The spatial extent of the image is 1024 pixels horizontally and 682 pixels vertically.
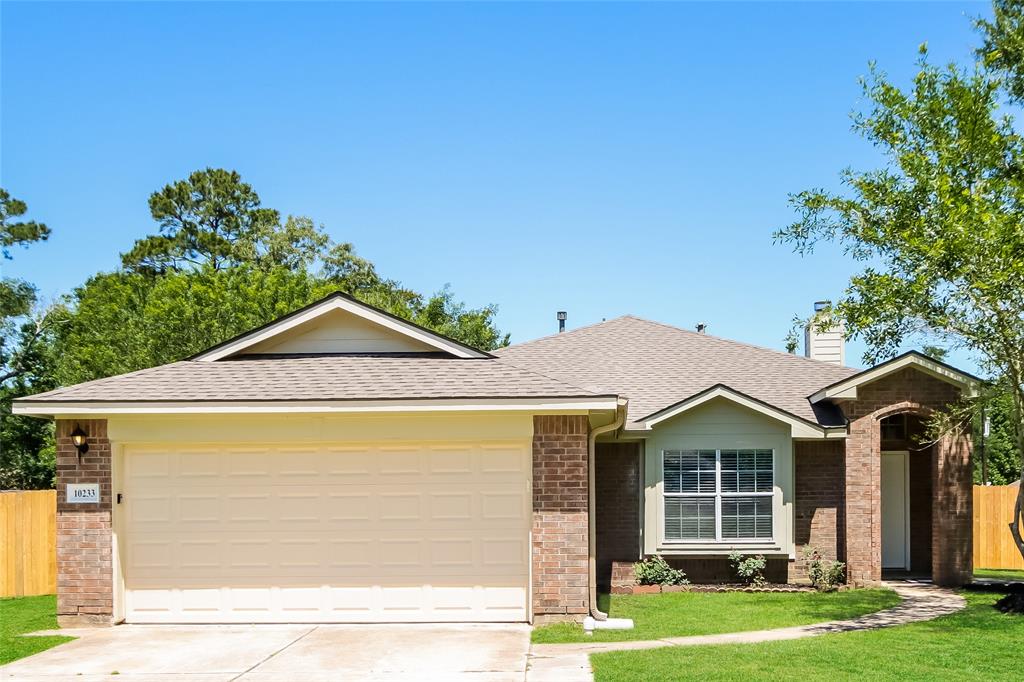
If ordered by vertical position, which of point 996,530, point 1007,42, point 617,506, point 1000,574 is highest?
point 1007,42

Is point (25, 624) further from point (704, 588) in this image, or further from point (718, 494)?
point (718, 494)

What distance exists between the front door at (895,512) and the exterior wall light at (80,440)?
43.8 feet

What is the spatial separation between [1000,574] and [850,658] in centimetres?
1044

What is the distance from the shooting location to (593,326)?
20.5m

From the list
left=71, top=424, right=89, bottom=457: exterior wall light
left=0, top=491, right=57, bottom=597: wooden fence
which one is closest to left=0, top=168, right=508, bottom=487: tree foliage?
left=0, top=491, right=57, bottom=597: wooden fence

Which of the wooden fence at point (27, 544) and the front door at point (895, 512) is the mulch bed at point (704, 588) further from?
the wooden fence at point (27, 544)

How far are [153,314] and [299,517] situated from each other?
46.9 feet

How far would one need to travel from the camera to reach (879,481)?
50.7 feet

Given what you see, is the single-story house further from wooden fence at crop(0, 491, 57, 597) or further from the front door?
the front door

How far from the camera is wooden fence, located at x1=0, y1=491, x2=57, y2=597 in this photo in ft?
53.0

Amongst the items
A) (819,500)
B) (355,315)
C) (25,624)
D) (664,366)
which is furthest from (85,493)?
(819,500)

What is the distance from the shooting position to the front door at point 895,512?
17.1 m

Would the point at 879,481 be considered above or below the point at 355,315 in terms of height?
below

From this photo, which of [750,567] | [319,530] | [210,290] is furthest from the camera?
[210,290]
